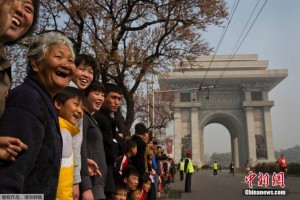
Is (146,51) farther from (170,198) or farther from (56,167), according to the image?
(56,167)

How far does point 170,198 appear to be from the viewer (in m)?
11.2

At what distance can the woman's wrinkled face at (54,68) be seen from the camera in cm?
200

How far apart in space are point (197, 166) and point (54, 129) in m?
47.3

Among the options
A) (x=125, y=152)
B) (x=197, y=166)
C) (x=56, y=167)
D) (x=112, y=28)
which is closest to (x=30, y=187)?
(x=56, y=167)

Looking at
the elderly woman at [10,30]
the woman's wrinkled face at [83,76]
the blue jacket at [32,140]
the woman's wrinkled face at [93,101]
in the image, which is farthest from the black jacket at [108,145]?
the elderly woman at [10,30]

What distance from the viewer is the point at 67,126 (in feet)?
8.04

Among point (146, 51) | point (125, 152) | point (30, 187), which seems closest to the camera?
point (30, 187)

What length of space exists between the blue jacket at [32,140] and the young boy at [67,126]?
1.38 feet

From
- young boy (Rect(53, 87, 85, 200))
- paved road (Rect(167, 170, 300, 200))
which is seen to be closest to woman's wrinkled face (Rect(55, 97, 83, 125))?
young boy (Rect(53, 87, 85, 200))

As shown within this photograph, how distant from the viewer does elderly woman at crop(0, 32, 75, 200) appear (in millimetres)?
1547

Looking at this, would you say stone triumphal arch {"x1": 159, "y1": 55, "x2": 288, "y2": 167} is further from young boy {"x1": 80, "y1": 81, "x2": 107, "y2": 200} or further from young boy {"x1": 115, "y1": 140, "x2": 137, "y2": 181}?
young boy {"x1": 80, "y1": 81, "x2": 107, "y2": 200}

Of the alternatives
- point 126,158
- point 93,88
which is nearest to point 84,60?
point 93,88

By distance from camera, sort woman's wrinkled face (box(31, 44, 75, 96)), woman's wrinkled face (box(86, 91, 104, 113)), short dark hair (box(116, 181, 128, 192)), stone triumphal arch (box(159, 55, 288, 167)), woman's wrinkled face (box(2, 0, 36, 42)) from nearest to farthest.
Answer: woman's wrinkled face (box(2, 0, 36, 42)) → woman's wrinkled face (box(31, 44, 75, 96)) → woman's wrinkled face (box(86, 91, 104, 113)) → short dark hair (box(116, 181, 128, 192)) → stone triumphal arch (box(159, 55, 288, 167))

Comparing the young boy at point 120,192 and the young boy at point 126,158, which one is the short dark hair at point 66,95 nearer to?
the young boy at point 120,192
